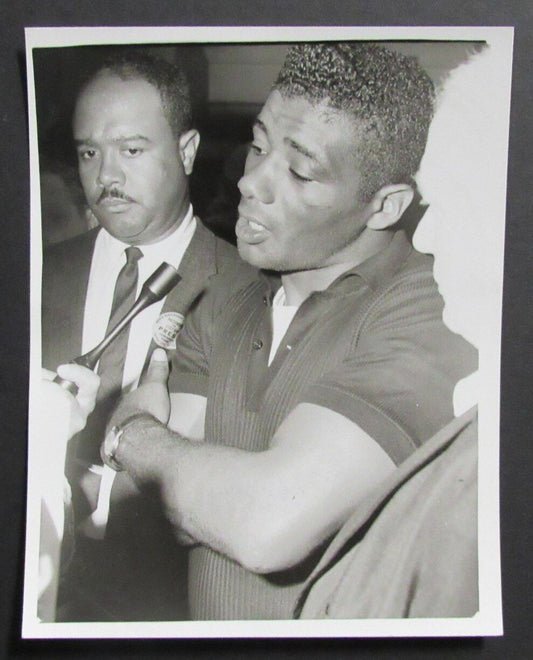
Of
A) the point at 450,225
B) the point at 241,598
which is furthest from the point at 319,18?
the point at 241,598

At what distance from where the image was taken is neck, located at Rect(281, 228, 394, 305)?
901 millimetres

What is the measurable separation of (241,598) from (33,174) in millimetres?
552

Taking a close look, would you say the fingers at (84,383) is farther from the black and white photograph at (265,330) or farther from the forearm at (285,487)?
the forearm at (285,487)

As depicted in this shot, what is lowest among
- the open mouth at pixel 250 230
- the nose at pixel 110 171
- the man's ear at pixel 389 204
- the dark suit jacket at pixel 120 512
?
the dark suit jacket at pixel 120 512

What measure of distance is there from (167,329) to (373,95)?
357mm

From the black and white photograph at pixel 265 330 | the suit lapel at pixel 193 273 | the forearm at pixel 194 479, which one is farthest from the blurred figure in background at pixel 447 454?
the suit lapel at pixel 193 273

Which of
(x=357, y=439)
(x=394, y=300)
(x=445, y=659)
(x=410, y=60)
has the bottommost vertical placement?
(x=445, y=659)

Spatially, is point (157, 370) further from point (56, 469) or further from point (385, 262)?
point (385, 262)

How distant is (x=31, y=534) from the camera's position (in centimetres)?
93

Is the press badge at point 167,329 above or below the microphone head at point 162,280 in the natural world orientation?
below

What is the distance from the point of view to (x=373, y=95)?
0.88 meters

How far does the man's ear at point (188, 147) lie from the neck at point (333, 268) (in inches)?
6.7

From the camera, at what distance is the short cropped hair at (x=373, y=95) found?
2.88ft

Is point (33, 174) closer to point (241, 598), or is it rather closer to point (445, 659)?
point (241, 598)
